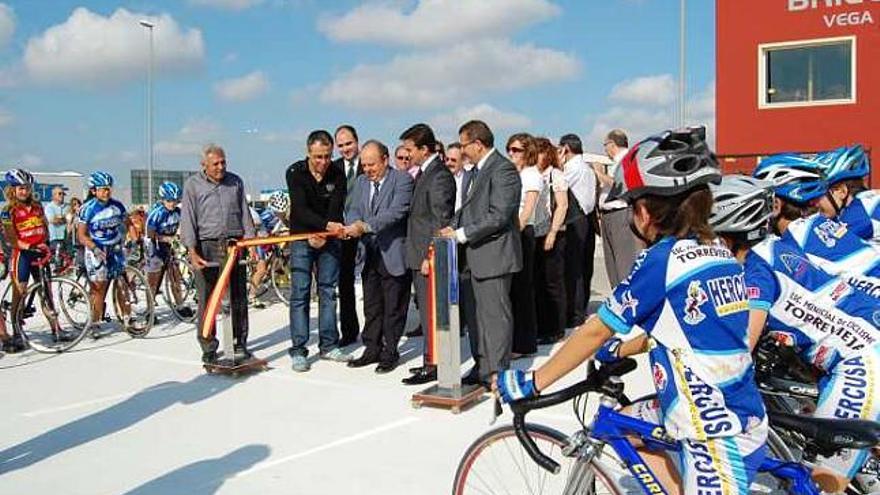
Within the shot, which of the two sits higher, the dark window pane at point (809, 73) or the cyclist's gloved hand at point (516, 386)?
the dark window pane at point (809, 73)

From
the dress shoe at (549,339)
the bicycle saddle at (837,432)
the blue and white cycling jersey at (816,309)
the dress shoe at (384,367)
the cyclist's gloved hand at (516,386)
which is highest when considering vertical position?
the blue and white cycling jersey at (816,309)

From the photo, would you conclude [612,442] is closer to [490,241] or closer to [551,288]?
[490,241]

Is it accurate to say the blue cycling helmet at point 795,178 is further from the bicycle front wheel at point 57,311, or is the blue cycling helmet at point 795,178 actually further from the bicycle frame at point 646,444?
the bicycle front wheel at point 57,311

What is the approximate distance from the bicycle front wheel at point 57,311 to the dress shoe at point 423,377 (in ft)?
12.9

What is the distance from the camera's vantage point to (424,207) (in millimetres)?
6926

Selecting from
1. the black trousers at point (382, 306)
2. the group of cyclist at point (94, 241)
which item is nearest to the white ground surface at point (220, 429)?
the black trousers at point (382, 306)

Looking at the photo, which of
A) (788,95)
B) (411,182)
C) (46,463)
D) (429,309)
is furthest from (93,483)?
(788,95)

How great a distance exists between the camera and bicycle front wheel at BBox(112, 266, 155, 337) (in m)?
9.39

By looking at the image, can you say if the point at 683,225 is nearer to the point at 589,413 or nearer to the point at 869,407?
the point at 869,407

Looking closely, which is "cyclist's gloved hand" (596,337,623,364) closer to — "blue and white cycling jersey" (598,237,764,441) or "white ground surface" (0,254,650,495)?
"blue and white cycling jersey" (598,237,764,441)

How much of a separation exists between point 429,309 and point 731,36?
21.5 meters

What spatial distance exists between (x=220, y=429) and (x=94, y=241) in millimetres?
4241

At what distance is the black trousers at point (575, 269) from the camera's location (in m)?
9.08

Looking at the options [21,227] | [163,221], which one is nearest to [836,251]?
[21,227]
